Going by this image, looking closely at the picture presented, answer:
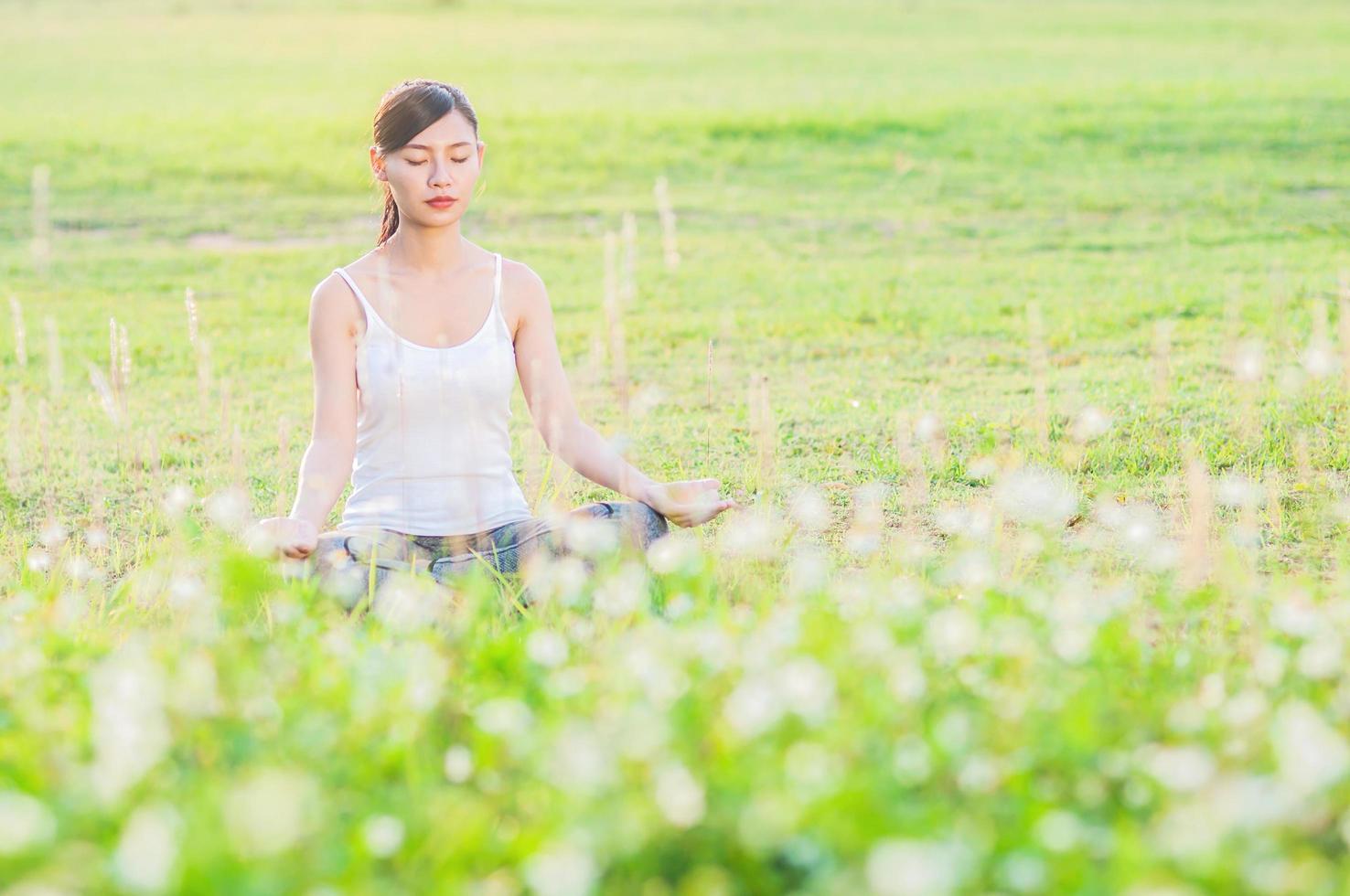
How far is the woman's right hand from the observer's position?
13.3ft

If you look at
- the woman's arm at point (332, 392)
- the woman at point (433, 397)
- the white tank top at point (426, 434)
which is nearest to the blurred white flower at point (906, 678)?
the woman at point (433, 397)

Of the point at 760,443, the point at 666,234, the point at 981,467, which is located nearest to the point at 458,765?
the point at 760,443

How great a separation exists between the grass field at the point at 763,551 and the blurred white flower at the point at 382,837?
1cm

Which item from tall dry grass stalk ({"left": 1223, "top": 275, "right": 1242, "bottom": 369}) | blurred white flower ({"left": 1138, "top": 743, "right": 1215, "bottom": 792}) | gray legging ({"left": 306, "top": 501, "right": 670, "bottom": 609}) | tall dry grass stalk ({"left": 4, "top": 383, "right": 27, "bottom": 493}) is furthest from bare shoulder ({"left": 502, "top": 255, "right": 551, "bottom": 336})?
tall dry grass stalk ({"left": 1223, "top": 275, "right": 1242, "bottom": 369})

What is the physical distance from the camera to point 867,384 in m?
8.42

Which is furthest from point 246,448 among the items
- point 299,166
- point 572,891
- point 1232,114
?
point 1232,114

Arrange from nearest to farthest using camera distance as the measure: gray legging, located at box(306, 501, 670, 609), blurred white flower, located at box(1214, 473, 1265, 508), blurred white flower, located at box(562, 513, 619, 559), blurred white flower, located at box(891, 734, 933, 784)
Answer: blurred white flower, located at box(891, 734, 933, 784)
blurred white flower, located at box(562, 513, 619, 559)
gray legging, located at box(306, 501, 670, 609)
blurred white flower, located at box(1214, 473, 1265, 508)

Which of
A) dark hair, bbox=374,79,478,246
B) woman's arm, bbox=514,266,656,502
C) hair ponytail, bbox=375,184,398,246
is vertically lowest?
woman's arm, bbox=514,266,656,502

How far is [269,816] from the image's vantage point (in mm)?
2398

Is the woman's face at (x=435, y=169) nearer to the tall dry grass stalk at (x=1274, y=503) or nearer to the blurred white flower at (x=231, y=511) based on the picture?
the blurred white flower at (x=231, y=511)

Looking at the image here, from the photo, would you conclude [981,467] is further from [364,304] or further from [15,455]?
[15,455]

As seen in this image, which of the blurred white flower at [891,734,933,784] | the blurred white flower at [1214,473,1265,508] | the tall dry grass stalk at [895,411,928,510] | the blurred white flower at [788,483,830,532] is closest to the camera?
the blurred white flower at [891,734,933,784]

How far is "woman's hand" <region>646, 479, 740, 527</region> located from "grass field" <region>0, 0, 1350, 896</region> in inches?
5.9

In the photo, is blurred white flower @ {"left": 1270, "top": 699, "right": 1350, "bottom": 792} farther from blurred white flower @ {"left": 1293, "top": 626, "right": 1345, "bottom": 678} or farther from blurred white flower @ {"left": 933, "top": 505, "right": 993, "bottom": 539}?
blurred white flower @ {"left": 933, "top": 505, "right": 993, "bottom": 539}
